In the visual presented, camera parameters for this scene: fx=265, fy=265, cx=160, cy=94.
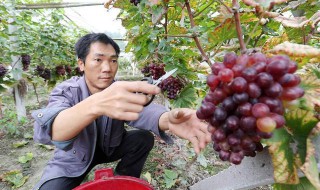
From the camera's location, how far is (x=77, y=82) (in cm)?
172

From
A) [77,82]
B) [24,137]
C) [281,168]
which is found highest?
[281,168]

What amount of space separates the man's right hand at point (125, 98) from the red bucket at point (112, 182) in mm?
611

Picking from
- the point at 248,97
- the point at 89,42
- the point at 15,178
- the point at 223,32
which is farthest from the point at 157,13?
the point at 15,178

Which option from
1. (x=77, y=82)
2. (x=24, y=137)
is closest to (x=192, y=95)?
(x=77, y=82)

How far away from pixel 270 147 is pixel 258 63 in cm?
18

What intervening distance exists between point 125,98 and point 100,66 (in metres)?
0.86

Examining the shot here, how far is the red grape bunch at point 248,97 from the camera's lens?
0.48m

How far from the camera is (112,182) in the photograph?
4.57ft

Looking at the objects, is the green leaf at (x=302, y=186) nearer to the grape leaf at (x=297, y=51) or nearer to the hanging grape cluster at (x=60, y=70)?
the grape leaf at (x=297, y=51)

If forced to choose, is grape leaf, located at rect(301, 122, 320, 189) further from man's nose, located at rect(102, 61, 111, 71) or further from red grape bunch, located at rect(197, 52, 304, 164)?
man's nose, located at rect(102, 61, 111, 71)

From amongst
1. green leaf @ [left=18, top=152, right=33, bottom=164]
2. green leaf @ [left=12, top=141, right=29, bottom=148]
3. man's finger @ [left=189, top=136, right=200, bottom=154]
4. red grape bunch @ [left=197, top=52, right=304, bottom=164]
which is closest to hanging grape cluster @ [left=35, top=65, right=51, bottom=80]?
green leaf @ [left=12, top=141, right=29, bottom=148]

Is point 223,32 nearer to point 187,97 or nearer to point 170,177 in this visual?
point 187,97

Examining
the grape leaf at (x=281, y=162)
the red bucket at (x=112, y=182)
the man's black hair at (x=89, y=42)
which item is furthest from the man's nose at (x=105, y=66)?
the grape leaf at (x=281, y=162)

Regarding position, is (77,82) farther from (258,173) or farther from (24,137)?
(24,137)
